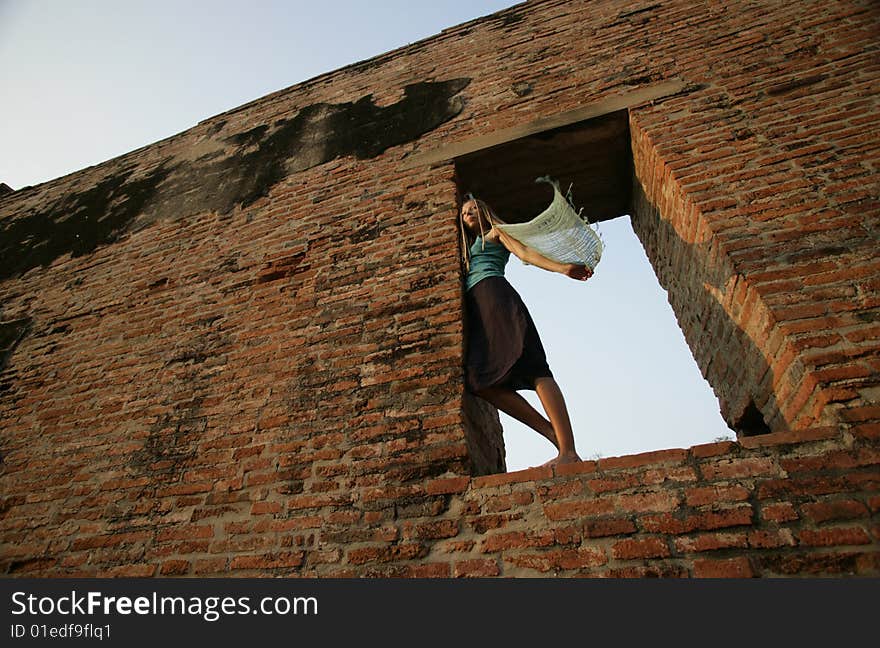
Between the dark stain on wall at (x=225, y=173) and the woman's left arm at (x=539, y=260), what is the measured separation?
1.53 meters

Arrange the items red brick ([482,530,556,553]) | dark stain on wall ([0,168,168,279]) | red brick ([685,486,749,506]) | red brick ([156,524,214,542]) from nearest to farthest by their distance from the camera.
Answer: red brick ([685,486,749,506]) → red brick ([482,530,556,553]) → red brick ([156,524,214,542]) → dark stain on wall ([0,168,168,279])

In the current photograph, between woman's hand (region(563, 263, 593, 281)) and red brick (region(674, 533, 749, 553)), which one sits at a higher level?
woman's hand (region(563, 263, 593, 281))

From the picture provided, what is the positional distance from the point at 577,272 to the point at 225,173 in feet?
12.5

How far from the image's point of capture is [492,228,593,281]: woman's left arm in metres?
2.90

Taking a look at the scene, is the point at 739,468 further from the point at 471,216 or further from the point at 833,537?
the point at 471,216

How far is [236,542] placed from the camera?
2.46 meters

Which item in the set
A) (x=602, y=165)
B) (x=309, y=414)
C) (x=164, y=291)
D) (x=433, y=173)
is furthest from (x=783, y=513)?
(x=164, y=291)

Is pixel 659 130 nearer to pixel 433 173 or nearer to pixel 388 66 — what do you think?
pixel 433 173

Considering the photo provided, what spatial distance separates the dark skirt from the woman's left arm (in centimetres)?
21

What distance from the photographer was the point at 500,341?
2.86 meters

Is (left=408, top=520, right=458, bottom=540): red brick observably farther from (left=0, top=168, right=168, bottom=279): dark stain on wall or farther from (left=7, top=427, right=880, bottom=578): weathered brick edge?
(left=0, top=168, right=168, bottom=279): dark stain on wall

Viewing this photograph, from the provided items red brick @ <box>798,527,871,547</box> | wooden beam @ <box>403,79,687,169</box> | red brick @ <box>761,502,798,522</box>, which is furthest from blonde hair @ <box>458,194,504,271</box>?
red brick @ <box>798,527,871,547</box>

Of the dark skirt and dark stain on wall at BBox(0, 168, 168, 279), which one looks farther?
dark stain on wall at BBox(0, 168, 168, 279)

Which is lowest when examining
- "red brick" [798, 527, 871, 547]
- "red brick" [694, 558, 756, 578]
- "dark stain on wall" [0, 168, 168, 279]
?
Answer: "red brick" [694, 558, 756, 578]
